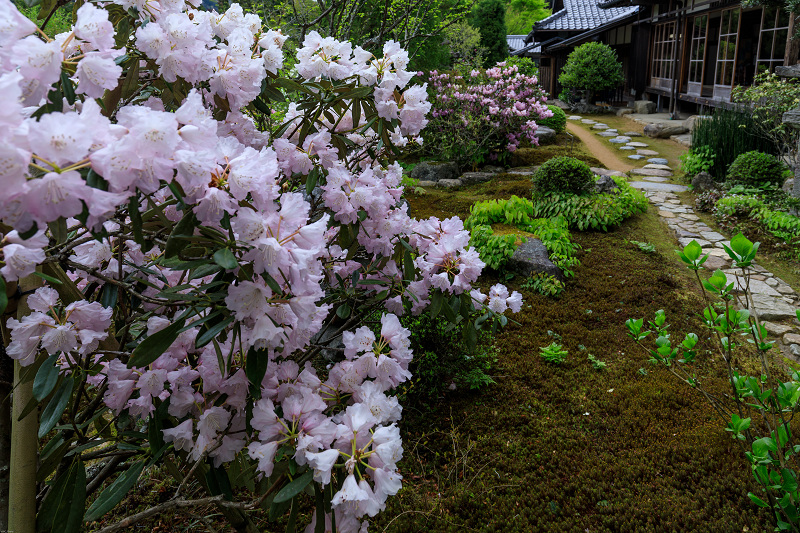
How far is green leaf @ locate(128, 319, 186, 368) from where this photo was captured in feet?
3.25

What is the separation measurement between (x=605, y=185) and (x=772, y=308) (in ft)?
9.08

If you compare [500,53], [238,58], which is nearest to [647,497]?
[238,58]

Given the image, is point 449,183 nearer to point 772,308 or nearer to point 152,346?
point 772,308

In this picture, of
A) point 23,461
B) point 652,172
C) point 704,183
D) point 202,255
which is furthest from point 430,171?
point 23,461

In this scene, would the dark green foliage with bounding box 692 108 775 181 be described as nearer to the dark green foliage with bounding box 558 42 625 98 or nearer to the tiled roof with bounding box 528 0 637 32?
the dark green foliage with bounding box 558 42 625 98

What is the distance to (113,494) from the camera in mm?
1141

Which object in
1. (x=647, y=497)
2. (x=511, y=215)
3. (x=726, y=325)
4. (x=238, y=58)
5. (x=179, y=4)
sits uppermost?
(x=179, y=4)

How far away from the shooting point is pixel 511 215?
4.89 meters

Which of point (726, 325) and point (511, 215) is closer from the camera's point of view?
point (726, 325)

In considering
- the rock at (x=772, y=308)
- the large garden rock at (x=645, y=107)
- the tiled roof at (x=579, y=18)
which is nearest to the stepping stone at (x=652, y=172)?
the rock at (x=772, y=308)

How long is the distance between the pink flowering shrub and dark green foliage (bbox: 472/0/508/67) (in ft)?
26.6

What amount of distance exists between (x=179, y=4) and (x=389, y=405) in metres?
1.09

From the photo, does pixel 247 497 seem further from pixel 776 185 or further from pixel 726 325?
pixel 776 185

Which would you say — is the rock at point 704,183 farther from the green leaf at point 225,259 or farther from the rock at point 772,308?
the green leaf at point 225,259
